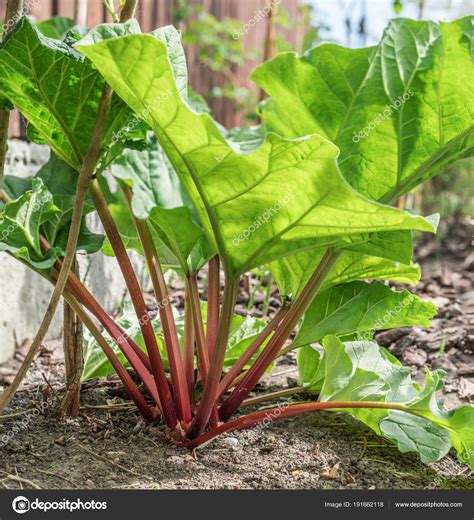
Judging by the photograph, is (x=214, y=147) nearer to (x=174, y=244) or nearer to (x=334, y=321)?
(x=174, y=244)

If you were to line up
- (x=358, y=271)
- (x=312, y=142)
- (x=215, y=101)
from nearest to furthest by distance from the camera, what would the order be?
(x=312, y=142), (x=358, y=271), (x=215, y=101)

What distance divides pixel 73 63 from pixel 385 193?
69cm

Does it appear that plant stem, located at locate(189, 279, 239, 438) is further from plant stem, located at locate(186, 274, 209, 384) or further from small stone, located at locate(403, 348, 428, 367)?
small stone, located at locate(403, 348, 428, 367)

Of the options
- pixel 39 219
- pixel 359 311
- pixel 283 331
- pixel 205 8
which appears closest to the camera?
pixel 39 219

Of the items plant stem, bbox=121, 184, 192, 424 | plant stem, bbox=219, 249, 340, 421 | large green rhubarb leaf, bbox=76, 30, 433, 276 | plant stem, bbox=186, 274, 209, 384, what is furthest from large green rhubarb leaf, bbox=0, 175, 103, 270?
plant stem, bbox=219, 249, 340, 421

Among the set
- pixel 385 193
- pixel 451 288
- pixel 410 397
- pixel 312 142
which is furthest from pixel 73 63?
pixel 451 288

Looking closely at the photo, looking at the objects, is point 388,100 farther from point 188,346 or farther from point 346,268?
point 188,346

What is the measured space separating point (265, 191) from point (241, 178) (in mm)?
53

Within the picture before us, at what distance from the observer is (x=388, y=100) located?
1426mm

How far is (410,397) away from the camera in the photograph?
156 cm

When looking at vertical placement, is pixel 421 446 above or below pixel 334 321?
below

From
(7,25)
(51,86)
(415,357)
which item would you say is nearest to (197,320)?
(51,86)

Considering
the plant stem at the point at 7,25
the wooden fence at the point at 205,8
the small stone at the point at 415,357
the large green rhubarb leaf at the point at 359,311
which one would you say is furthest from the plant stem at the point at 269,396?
the wooden fence at the point at 205,8

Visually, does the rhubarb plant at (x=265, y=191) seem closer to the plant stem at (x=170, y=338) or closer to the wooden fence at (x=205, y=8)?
the plant stem at (x=170, y=338)
